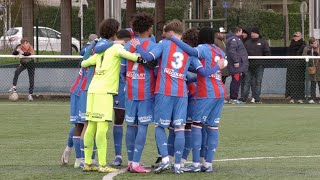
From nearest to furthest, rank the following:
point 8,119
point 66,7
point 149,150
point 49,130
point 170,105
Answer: point 170,105 < point 149,150 < point 49,130 < point 8,119 < point 66,7

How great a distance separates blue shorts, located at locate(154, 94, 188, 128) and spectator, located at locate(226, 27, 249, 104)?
13.5m

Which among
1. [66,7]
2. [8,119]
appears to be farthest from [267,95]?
[66,7]

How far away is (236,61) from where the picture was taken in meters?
25.0

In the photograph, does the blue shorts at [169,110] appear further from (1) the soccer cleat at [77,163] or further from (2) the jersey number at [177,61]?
(1) the soccer cleat at [77,163]

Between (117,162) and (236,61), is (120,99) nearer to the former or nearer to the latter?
(117,162)

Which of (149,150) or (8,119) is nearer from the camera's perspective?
(149,150)

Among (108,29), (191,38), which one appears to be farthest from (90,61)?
(191,38)

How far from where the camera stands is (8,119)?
20797 millimetres

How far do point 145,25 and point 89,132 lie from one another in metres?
1.47

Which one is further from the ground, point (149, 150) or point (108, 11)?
point (108, 11)

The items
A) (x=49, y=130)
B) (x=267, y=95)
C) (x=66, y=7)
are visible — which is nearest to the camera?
(x=49, y=130)

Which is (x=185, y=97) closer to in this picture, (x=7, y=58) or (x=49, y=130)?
(x=49, y=130)

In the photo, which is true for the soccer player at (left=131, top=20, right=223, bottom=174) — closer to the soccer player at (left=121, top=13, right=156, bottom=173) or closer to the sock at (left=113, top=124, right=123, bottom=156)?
the soccer player at (left=121, top=13, right=156, bottom=173)

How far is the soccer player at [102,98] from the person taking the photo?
11641 millimetres
